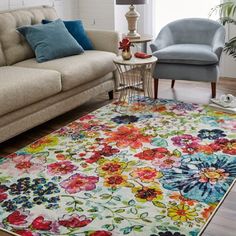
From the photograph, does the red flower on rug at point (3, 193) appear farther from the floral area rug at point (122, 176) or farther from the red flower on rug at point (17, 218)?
the red flower on rug at point (17, 218)

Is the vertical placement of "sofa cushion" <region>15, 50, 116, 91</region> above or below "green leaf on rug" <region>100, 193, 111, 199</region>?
above

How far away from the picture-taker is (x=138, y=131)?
10.9 feet

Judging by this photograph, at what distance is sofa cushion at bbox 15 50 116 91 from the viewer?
136 inches

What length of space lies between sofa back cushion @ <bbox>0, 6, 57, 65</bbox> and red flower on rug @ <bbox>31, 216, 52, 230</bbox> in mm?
1962

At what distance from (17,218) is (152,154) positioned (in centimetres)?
109

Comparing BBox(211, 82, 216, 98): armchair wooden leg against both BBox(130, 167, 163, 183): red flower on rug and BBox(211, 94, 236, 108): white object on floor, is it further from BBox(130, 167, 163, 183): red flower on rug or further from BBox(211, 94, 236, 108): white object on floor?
BBox(130, 167, 163, 183): red flower on rug

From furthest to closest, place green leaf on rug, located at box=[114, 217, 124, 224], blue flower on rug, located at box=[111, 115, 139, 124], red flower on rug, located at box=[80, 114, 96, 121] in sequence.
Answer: red flower on rug, located at box=[80, 114, 96, 121], blue flower on rug, located at box=[111, 115, 139, 124], green leaf on rug, located at box=[114, 217, 124, 224]

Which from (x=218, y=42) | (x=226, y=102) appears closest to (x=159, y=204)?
(x=226, y=102)

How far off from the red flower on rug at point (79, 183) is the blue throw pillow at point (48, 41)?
4.87ft

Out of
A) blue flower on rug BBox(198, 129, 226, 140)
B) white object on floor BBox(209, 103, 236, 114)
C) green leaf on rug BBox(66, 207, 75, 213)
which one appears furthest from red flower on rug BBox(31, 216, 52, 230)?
white object on floor BBox(209, 103, 236, 114)

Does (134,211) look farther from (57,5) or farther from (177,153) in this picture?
(57,5)

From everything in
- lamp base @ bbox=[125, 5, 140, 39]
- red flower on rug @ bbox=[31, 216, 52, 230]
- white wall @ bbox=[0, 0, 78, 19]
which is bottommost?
red flower on rug @ bbox=[31, 216, 52, 230]

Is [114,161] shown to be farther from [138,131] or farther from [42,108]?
[42,108]

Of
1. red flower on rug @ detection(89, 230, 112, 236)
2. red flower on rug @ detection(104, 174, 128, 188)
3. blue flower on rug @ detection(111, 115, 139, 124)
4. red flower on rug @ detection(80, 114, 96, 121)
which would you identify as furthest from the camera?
red flower on rug @ detection(80, 114, 96, 121)
